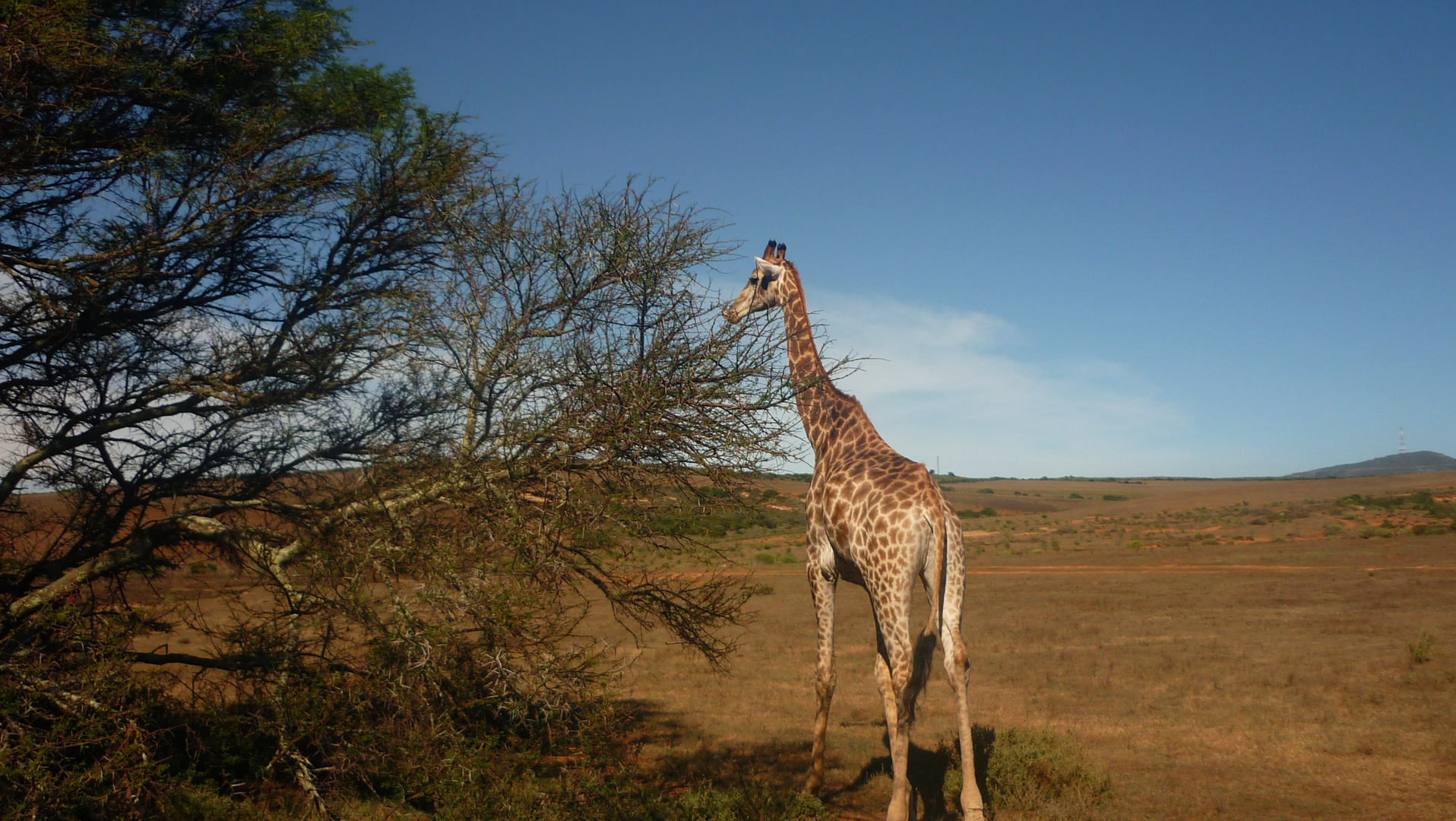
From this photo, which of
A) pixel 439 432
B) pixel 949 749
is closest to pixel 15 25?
pixel 439 432

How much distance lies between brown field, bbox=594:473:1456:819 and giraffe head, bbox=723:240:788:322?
2.30 metres

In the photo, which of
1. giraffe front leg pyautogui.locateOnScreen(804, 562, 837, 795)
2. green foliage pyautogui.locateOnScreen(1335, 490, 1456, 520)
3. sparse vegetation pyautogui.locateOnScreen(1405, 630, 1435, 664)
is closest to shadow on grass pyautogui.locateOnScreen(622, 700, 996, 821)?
giraffe front leg pyautogui.locateOnScreen(804, 562, 837, 795)

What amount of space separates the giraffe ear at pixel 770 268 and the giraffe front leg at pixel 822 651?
9.08ft

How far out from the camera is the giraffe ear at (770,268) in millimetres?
8195

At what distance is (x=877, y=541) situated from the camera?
6824 millimetres

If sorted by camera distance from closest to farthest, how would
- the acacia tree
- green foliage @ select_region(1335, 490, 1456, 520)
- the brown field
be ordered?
the acacia tree < the brown field < green foliage @ select_region(1335, 490, 1456, 520)

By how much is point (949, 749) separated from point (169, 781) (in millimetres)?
6681

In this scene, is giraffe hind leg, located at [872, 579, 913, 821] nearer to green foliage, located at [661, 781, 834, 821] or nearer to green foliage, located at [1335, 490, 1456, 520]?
green foliage, located at [661, 781, 834, 821]

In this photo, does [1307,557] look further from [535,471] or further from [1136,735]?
[535,471]

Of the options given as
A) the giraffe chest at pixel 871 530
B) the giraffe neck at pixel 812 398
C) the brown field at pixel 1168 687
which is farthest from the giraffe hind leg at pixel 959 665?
the giraffe neck at pixel 812 398

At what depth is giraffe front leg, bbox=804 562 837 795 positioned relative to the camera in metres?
7.26

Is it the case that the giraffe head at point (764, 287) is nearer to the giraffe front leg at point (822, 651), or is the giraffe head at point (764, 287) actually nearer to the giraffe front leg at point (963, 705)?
the giraffe front leg at point (822, 651)

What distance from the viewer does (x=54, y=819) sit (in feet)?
15.6

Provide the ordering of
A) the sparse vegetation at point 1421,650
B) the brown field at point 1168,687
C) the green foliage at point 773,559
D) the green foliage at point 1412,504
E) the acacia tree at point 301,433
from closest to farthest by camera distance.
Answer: the acacia tree at point 301,433, the brown field at point 1168,687, the sparse vegetation at point 1421,650, the green foliage at point 773,559, the green foliage at point 1412,504
